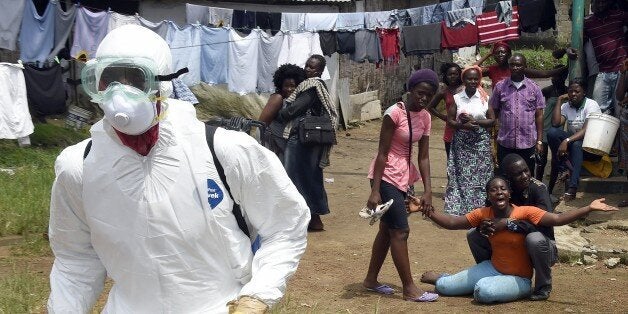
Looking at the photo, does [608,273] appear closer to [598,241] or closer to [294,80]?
[598,241]

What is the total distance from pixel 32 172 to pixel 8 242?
226 cm

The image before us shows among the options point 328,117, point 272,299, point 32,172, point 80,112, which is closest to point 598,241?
point 328,117

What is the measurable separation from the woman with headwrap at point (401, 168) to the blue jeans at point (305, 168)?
2.04 meters

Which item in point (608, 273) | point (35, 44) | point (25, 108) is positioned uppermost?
point (35, 44)

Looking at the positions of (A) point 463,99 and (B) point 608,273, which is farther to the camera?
(A) point 463,99

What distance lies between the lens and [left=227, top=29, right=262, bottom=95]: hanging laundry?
1366cm

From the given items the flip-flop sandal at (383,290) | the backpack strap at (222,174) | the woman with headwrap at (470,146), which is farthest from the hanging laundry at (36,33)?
the backpack strap at (222,174)

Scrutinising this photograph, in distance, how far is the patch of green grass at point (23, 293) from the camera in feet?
18.1

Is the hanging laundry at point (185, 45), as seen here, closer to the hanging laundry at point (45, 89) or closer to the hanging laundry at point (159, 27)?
the hanging laundry at point (159, 27)

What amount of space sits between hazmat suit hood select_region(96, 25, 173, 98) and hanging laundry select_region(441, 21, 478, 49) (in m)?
10.4

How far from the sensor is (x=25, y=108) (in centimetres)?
1218

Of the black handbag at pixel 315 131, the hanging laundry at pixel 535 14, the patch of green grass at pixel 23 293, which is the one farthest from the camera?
the hanging laundry at pixel 535 14

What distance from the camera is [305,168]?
352 inches

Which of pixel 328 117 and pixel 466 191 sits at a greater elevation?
pixel 328 117
